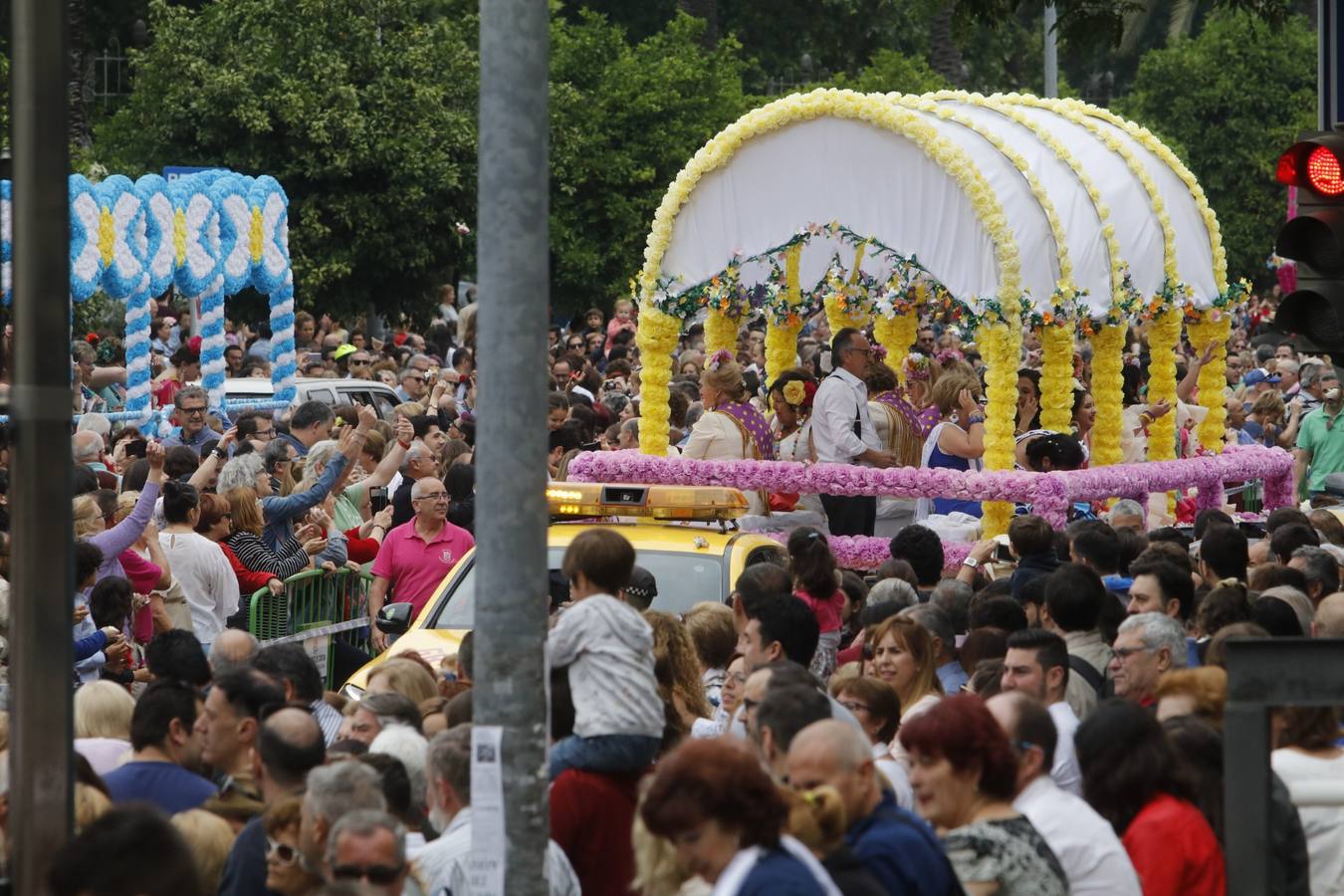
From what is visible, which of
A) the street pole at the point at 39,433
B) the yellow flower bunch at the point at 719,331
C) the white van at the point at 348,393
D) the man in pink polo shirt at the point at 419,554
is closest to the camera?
the street pole at the point at 39,433

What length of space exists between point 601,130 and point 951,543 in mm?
22487

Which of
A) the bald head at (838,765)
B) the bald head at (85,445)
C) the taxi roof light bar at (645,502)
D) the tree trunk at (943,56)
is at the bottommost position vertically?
the bald head at (838,765)

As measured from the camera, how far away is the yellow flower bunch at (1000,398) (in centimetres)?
1455

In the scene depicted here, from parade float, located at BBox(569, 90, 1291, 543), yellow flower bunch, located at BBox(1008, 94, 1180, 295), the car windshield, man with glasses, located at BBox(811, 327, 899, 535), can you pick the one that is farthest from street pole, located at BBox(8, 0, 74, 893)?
yellow flower bunch, located at BBox(1008, 94, 1180, 295)

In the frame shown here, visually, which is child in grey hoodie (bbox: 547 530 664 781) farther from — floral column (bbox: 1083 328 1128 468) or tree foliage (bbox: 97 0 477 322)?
tree foliage (bbox: 97 0 477 322)

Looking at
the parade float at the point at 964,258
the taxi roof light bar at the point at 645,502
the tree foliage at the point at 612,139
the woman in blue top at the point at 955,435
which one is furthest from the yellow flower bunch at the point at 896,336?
the tree foliage at the point at 612,139

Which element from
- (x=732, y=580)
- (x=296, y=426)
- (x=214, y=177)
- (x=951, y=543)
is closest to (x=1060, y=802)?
(x=732, y=580)

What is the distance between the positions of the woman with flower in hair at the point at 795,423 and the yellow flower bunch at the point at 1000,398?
1214 millimetres

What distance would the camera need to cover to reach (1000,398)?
14.8 metres

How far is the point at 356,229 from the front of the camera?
31.6 metres

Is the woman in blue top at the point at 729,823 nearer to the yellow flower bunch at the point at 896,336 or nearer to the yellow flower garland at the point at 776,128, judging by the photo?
the yellow flower garland at the point at 776,128

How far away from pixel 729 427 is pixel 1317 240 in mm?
7523

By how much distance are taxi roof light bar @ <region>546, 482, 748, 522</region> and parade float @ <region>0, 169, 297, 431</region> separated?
957 centimetres

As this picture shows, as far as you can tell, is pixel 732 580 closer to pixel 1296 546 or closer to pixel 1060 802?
pixel 1296 546
